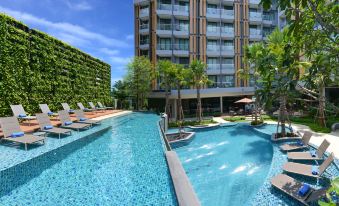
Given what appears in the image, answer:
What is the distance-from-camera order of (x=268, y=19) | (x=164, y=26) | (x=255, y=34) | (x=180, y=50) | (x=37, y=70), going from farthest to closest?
(x=268, y=19) < (x=255, y=34) < (x=180, y=50) < (x=164, y=26) < (x=37, y=70)

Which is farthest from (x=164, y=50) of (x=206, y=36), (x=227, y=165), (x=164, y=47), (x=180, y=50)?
(x=227, y=165)

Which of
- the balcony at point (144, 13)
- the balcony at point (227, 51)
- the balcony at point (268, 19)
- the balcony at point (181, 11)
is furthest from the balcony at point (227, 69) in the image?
the balcony at point (144, 13)

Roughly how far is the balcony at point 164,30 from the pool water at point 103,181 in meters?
29.9

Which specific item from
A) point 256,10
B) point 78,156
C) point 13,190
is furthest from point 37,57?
point 256,10

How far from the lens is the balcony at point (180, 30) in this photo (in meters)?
38.5

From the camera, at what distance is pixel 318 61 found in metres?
4.42

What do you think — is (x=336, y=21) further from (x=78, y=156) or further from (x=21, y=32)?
(x=21, y=32)

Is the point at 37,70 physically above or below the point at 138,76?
below

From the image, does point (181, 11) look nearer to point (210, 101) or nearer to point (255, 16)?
point (255, 16)

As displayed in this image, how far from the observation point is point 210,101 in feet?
125

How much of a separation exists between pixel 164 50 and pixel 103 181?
32431 mm

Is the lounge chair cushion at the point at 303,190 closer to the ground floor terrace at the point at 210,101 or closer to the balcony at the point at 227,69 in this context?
the ground floor terrace at the point at 210,101

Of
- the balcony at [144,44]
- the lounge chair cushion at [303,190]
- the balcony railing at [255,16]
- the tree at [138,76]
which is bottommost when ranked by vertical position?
the lounge chair cushion at [303,190]

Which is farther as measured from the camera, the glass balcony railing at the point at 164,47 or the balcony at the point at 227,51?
→ the balcony at the point at 227,51
